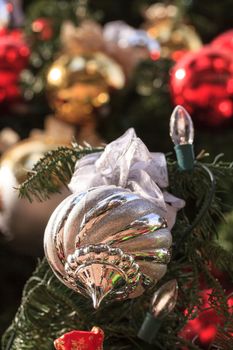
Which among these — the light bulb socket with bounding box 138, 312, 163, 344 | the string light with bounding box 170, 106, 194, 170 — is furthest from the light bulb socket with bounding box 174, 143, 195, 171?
the light bulb socket with bounding box 138, 312, 163, 344

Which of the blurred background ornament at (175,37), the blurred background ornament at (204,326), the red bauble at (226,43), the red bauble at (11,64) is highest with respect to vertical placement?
the red bauble at (11,64)

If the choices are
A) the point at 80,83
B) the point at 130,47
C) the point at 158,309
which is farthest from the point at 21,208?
the point at 158,309

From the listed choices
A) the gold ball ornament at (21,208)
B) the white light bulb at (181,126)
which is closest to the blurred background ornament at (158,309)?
the white light bulb at (181,126)

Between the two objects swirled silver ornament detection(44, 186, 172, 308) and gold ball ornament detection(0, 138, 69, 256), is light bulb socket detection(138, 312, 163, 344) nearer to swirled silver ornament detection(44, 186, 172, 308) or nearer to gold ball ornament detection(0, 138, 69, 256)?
swirled silver ornament detection(44, 186, 172, 308)

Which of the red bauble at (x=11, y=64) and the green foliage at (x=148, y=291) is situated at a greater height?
the red bauble at (x=11, y=64)

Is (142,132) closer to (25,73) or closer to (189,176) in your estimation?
(25,73)

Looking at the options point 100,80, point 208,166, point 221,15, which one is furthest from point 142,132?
point 208,166

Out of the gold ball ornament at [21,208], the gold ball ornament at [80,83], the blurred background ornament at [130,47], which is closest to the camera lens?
the gold ball ornament at [21,208]

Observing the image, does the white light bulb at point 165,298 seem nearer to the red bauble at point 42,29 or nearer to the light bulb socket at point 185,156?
the light bulb socket at point 185,156
